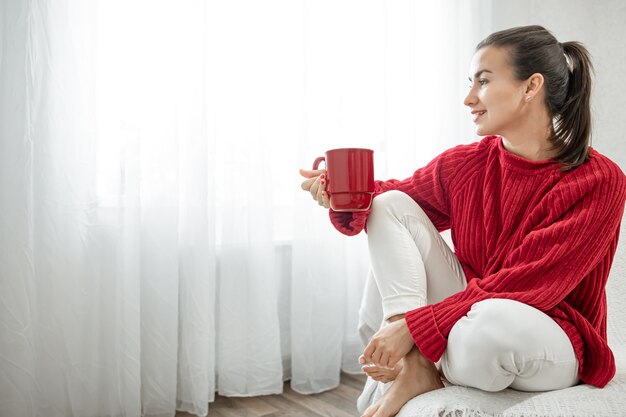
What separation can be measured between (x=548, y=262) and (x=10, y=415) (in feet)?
4.72

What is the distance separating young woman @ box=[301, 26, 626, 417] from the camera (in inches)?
35.4

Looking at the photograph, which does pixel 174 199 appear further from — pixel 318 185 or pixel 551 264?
pixel 551 264

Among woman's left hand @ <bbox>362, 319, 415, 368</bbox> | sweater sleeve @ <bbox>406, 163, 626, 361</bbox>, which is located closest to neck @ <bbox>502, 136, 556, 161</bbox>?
sweater sleeve @ <bbox>406, 163, 626, 361</bbox>

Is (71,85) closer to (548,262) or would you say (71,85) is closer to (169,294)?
(169,294)

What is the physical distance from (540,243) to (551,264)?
5 centimetres

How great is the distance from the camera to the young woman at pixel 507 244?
90 centimetres

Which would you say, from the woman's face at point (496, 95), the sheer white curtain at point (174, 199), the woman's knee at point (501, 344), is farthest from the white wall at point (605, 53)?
the woman's knee at point (501, 344)

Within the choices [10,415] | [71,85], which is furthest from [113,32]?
[10,415]

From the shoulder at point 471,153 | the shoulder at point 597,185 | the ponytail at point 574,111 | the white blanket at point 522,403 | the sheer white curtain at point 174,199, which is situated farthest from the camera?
the sheer white curtain at point 174,199

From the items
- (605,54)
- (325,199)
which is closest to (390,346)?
(325,199)

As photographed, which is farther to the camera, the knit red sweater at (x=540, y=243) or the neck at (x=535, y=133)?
the neck at (x=535, y=133)

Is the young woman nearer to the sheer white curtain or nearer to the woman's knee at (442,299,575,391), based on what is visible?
the woman's knee at (442,299,575,391)

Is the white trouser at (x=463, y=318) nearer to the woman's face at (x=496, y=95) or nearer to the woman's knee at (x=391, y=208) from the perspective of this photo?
the woman's knee at (x=391, y=208)

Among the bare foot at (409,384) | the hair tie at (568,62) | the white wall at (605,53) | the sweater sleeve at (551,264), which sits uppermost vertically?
the white wall at (605,53)
